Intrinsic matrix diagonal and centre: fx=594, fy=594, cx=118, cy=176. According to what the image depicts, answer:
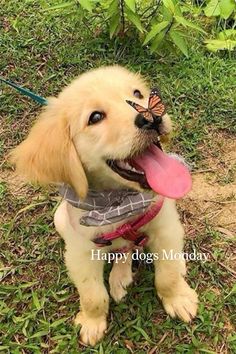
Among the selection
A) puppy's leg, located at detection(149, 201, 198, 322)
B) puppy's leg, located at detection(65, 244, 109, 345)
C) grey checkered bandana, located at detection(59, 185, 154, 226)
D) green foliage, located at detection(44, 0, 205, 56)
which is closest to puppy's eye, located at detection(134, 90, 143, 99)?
grey checkered bandana, located at detection(59, 185, 154, 226)

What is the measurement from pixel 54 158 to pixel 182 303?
3.17 ft

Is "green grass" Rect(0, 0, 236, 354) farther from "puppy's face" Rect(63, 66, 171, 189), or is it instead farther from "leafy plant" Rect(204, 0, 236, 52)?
"puppy's face" Rect(63, 66, 171, 189)

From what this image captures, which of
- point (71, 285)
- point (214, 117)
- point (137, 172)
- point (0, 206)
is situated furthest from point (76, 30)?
point (137, 172)

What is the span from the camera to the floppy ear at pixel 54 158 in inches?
84.7

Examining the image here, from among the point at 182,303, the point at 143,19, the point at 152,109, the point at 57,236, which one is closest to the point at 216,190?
the point at 182,303

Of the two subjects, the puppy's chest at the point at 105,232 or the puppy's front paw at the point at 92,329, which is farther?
the puppy's front paw at the point at 92,329

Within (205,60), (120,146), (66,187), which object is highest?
(120,146)

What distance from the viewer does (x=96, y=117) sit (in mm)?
2152

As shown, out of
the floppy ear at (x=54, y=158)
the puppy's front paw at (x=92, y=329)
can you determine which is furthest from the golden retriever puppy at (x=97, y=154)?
the puppy's front paw at (x=92, y=329)

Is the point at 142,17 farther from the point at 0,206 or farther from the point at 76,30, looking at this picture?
the point at 0,206

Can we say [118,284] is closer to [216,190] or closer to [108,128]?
[216,190]

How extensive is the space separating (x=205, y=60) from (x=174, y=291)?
1776 millimetres

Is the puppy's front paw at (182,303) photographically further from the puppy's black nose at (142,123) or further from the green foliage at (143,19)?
the green foliage at (143,19)

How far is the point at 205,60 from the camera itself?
3.86m
